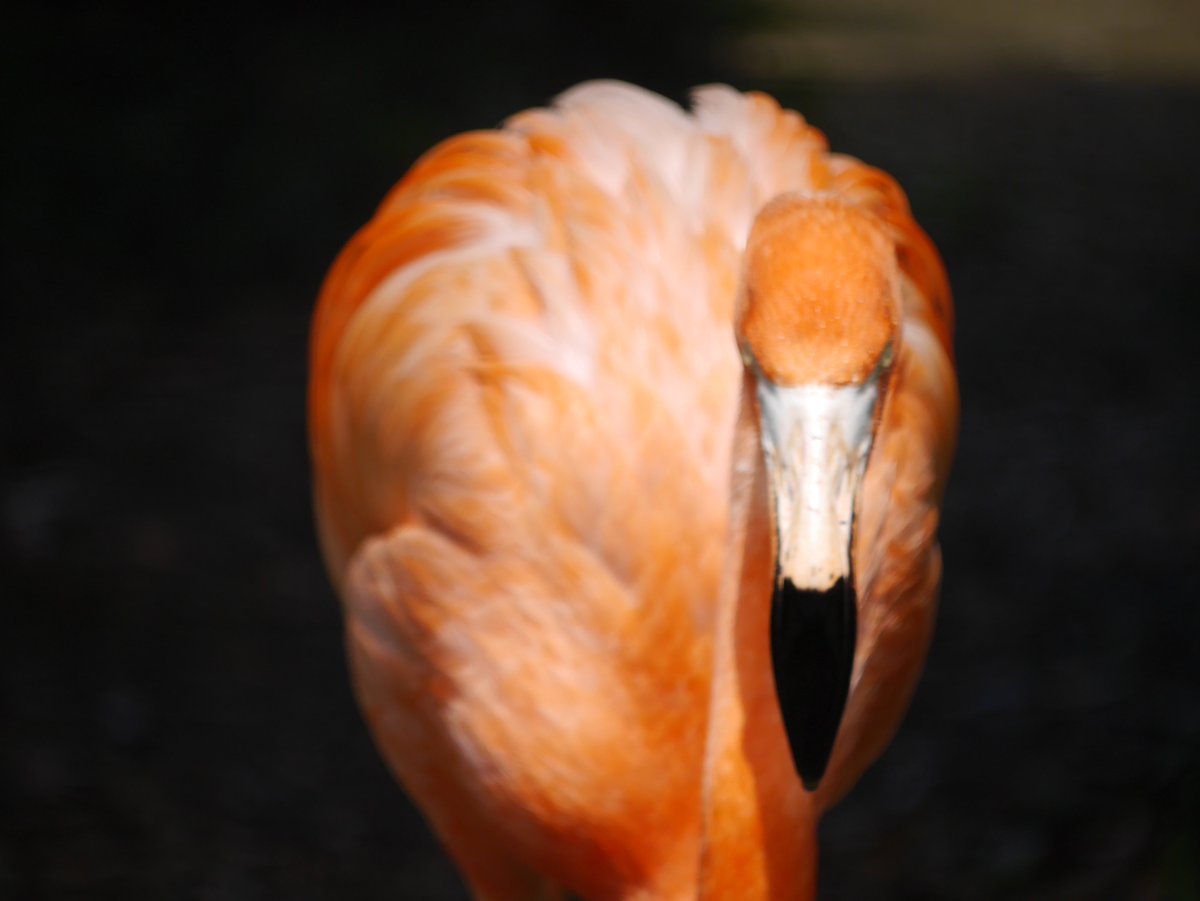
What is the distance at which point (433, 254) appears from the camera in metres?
3.02

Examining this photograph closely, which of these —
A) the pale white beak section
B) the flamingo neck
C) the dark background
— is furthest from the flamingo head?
the dark background

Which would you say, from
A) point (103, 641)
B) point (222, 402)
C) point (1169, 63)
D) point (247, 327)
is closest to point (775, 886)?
point (103, 641)

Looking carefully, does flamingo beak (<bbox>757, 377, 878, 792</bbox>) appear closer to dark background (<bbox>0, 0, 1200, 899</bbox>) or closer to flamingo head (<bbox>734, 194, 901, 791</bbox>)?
flamingo head (<bbox>734, 194, 901, 791</bbox>)

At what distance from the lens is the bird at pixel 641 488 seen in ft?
6.13

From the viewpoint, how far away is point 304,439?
5480 millimetres

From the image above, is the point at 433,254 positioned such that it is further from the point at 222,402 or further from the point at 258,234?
the point at 258,234

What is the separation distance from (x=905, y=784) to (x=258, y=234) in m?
3.67

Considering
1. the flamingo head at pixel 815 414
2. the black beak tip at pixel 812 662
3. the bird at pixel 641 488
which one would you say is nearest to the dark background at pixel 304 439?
the bird at pixel 641 488

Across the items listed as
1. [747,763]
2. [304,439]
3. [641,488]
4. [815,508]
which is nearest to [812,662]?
[815,508]

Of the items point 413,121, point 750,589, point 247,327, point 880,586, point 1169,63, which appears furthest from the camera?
point 1169,63

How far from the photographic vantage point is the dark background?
3.89 m

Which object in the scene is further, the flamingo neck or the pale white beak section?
the flamingo neck

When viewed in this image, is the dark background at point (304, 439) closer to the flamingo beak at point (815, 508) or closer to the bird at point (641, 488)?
the bird at point (641, 488)

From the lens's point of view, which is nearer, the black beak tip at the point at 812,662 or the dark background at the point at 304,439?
the black beak tip at the point at 812,662
